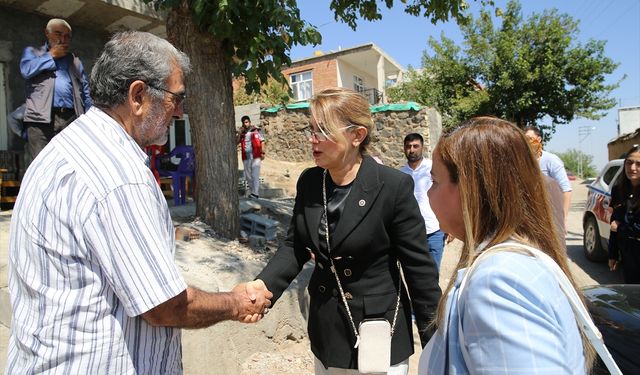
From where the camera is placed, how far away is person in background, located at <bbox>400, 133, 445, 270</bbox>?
15.9 feet

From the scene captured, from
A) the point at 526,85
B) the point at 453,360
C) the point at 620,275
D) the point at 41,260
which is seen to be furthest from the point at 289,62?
the point at 526,85

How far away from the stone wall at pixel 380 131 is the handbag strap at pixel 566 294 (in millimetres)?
13050

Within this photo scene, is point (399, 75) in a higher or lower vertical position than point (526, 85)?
higher

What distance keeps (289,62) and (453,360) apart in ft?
15.3

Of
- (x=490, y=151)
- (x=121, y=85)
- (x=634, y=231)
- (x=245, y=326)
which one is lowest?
(x=245, y=326)

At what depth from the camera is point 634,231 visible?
16.1 ft

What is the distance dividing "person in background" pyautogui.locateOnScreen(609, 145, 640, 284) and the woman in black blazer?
3.90 metres

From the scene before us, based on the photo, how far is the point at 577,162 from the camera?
84875mm

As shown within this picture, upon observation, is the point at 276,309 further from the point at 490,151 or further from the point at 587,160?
the point at 587,160

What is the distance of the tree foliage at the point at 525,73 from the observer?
18.3 metres

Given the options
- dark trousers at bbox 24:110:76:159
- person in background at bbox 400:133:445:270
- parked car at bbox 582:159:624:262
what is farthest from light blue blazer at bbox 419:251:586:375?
parked car at bbox 582:159:624:262

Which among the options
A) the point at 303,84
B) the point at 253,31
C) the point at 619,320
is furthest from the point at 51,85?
the point at 303,84

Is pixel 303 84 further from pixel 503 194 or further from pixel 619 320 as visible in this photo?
pixel 503 194

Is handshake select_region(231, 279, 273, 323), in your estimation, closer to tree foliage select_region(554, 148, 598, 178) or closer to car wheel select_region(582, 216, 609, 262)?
car wheel select_region(582, 216, 609, 262)
